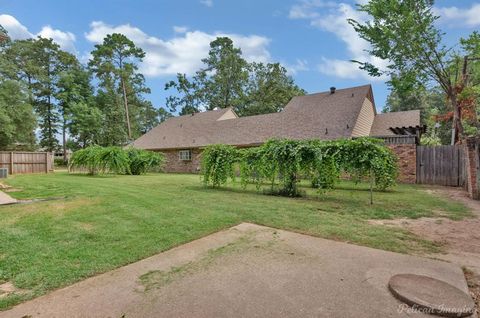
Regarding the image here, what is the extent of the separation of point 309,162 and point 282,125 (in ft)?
32.7

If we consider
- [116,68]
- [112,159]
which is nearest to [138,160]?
[112,159]

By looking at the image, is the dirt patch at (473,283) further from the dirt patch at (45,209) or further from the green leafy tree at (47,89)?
the green leafy tree at (47,89)

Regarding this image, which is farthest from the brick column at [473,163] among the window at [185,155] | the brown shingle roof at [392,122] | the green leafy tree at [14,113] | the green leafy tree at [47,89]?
the green leafy tree at [47,89]

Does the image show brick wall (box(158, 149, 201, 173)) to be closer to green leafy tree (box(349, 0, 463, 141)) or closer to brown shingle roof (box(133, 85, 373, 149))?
Answer: brown shingle roof (box(133, 85, 373, 149))

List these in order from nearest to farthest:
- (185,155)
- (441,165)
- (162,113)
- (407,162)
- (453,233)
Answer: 1. (453,233)
2. (441,165)
3. (407,162)
4. (185,155)
5. (162,113)

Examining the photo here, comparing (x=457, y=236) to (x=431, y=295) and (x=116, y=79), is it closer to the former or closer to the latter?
(x=431, y=295)

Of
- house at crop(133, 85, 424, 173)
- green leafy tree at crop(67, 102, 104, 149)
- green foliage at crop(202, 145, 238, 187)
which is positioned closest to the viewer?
green foliage at crop(202, 145, 238, 187)

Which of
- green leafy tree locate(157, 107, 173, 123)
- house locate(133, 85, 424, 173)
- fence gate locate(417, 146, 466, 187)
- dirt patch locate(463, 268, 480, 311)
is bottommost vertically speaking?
dirt patch locate(463, 268, 480, 311)

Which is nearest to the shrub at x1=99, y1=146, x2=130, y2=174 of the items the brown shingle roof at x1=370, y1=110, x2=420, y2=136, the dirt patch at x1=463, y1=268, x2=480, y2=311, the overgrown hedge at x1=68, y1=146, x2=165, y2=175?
the overgrown hedge at x1=68, y1=146, x2=165, y2=175

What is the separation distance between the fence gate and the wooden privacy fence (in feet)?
73.2

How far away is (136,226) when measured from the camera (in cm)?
445

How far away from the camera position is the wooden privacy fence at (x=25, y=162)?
1655 cm

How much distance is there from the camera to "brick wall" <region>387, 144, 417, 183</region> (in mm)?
11953

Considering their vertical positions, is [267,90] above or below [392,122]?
→ above
